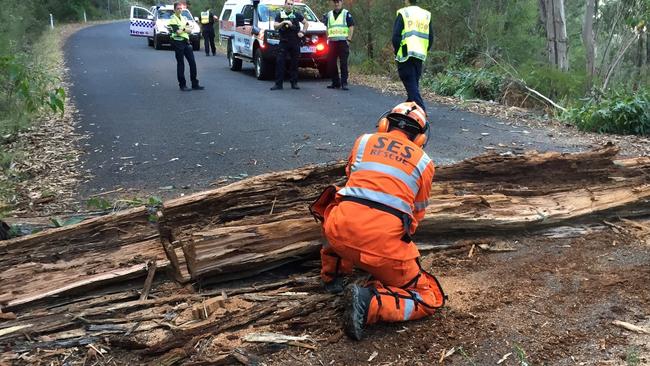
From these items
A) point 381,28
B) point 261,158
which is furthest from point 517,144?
point 381,28

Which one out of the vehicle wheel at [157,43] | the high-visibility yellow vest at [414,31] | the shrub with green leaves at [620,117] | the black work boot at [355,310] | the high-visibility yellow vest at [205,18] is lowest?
the black work boot at [355,310]

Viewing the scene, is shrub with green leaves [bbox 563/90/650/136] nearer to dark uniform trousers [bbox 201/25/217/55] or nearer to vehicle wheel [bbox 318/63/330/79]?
vehicle wheel [bbox 318/63/330/79]

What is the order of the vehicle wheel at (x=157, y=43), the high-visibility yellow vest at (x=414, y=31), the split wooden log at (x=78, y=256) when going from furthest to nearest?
the vehicle wheel at (x=157, y=43), the high-visibility yellow vest at (x=414, y=31), the split wooden log at (x=78, y=256)

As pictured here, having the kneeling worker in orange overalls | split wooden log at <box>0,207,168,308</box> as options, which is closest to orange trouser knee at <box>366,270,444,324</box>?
the kneeling worker in orange overalls

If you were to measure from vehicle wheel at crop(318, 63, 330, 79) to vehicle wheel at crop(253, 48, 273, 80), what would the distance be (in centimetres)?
133

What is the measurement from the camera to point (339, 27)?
1221 cm

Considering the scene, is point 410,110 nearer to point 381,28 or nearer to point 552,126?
point 552,126

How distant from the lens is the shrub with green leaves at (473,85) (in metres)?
12.2

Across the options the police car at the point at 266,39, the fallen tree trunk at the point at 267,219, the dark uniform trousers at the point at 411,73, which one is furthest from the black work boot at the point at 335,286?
the police car at the point at 266,39

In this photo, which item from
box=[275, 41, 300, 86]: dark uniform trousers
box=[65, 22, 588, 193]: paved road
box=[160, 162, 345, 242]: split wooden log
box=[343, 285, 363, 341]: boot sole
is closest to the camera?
box=[343, 285, 363, 341]: boot sole

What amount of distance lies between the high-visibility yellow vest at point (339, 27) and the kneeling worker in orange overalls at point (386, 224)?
8903 millimetres

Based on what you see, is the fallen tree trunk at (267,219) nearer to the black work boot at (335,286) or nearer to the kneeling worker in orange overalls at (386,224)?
the black work boot at (335,286)

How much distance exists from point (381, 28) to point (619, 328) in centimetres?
1506

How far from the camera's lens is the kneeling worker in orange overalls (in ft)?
11.1
